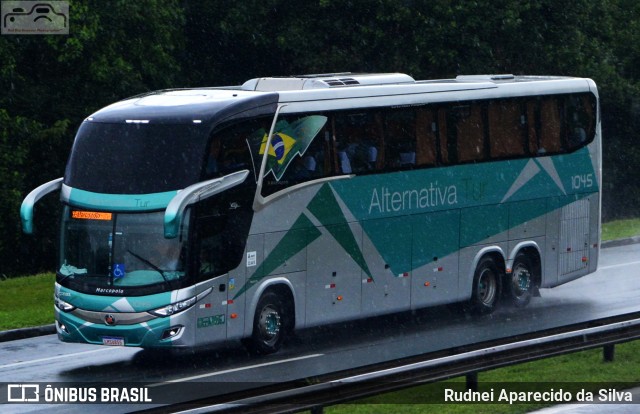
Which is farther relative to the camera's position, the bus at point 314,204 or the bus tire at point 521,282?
the bus tire at point 521,282

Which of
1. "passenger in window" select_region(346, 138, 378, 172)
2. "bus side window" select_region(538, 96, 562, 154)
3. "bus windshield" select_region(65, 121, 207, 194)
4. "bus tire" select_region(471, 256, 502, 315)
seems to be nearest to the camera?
"bus windshield" select_region(65, 121, 207, 194)

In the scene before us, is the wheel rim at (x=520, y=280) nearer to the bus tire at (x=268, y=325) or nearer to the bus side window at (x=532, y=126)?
the bus side window at (x=532, y=126)

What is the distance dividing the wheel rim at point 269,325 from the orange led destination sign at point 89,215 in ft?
8.67

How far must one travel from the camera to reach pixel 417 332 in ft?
65.7

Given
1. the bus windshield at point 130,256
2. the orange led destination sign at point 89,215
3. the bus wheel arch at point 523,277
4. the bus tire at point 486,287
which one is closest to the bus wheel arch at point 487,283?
the bus tire at point 486,287

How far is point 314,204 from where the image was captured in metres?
18.5

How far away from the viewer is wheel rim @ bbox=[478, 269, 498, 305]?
856 inches

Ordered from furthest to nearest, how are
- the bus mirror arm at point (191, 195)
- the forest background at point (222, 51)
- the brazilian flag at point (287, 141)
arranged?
the forest background at point (222, 51) < the brazilian flag at point (287, 141) < the bus mirror arm at point (191, 195)

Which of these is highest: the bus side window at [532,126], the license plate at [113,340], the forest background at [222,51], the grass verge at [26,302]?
the forest background at [222,51]

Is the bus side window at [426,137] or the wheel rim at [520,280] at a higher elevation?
the bus side window at [426,137]

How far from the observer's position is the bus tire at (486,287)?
21.6 m

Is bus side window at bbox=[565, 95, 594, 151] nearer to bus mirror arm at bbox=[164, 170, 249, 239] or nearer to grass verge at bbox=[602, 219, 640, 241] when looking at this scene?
bus mirror arm at bbox=[164, 170, 249, 239]

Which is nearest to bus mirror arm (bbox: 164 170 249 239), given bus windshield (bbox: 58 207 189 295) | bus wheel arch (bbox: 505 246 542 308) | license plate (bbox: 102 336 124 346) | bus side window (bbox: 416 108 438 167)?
bus windshield (bbox: 58 207 189 295)

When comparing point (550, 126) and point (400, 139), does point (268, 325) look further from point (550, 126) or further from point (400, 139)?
point (550, 126)
